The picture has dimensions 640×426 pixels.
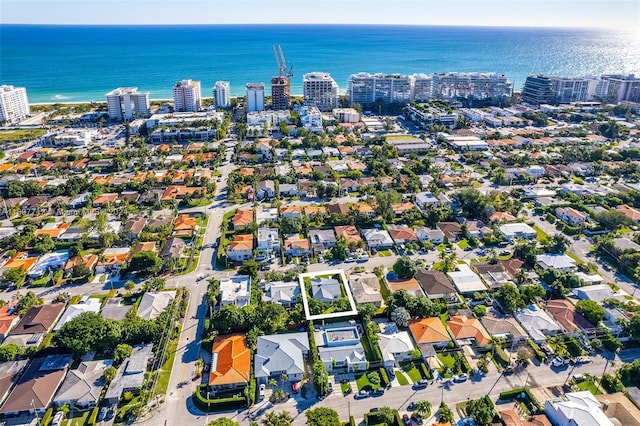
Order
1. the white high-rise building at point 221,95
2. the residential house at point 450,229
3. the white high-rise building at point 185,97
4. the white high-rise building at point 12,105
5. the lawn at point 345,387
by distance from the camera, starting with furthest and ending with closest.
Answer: the white high-rise building at point 221,95, the white high-rise building at point 185,97, the white high-rise building at point 12,105, the residential house at point 450,229, the lawn at point 345,387

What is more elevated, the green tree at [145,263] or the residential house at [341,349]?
the green tree at [145,263]

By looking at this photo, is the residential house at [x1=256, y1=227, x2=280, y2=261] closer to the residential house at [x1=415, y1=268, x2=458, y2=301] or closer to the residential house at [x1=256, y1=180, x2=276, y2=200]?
the residential house at [x1=256, y1=180, x2=276, y2=200]

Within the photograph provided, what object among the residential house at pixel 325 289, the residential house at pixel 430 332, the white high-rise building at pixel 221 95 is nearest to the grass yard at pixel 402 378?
the residential house at pixel 430 332

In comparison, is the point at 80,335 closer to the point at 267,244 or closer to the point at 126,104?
the point at 267,244

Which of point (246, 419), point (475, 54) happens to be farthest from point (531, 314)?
point (475, 54)

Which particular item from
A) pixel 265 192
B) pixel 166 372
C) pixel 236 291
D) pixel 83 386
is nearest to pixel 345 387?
pixel 166 372

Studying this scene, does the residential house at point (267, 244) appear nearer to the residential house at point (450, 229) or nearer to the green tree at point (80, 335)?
the green tree at point (80, 335)

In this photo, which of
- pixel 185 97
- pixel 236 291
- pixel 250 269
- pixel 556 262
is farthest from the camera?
pixel 185 97

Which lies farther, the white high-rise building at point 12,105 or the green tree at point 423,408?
the white high-rise building at point 12,105
